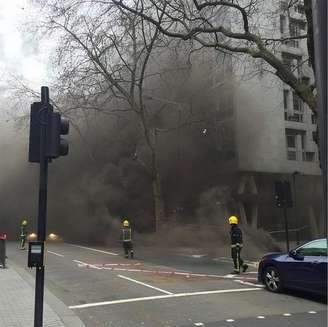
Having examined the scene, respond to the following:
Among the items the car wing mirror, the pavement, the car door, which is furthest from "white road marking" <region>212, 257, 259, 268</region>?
the pavement

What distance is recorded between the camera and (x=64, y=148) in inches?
276

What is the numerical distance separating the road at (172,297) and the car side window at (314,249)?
34.5 inches

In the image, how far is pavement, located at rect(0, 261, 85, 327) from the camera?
25.6ft

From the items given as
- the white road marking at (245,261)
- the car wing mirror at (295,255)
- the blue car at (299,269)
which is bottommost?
the white road marking at (245,261)

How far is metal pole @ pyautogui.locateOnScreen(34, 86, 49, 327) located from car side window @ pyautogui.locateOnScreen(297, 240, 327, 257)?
573 cm

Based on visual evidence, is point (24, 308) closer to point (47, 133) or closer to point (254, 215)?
point (47, 133)

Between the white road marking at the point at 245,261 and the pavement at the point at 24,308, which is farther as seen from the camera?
the white road marking at the point at 245,261

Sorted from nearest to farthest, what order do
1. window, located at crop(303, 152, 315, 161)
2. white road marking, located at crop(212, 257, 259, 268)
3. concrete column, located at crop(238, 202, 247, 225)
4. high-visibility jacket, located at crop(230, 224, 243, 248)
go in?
1. high-visibility jacket, located at crop(230, 224, 243, 248)
2. white road marking, located at crop(212, 257, 259, 268)
3. concrete column, located at crop(238, 202, 247, 225)
4. window, located at crop(303, 152, 315, 161)

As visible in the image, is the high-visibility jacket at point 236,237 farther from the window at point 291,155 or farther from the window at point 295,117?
the window at point 295,117

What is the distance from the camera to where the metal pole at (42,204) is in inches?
256

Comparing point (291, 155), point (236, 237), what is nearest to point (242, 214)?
point (291, 155)

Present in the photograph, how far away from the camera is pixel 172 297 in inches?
412

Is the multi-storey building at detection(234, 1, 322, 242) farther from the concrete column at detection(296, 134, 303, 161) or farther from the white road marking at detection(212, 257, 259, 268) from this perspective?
the white road marking at detection(212, 257, 259, 268)

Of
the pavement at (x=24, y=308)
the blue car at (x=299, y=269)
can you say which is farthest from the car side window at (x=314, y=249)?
the pavement at (x=24, y=308)
